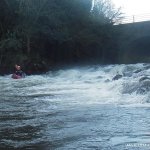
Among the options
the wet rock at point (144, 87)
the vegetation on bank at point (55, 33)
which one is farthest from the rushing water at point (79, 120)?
the vegetation on bank at point (55, 33)

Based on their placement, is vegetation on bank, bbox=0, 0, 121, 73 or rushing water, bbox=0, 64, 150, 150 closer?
rushing water, bbox=0, 64, 150, 150

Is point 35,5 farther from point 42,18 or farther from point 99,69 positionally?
point 99,69

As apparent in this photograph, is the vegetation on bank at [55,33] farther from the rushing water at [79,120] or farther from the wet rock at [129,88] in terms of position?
the rushing water at [79,120]

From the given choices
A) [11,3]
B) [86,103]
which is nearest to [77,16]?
[11,3]

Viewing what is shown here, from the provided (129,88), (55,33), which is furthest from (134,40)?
(129,88)

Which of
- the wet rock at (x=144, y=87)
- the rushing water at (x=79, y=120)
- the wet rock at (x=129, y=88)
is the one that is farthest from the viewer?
the wet rock at (x=129, y=88)

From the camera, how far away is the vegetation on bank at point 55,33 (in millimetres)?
33250

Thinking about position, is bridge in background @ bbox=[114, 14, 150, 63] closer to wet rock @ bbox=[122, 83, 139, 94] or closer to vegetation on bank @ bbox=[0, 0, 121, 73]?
vegetation on bank @ bbox=[0, 0, 121, 73]

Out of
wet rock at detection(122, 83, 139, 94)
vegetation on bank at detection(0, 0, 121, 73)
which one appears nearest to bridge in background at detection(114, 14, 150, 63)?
vegetation on bank at detection(0, 0, 121, 73)

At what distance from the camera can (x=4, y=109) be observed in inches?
465

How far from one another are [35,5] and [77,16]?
4.53 m

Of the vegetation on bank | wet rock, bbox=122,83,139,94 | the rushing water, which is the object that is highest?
the vegetation on bank

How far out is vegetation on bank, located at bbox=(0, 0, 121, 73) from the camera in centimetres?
3325

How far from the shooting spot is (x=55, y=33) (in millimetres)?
34375
